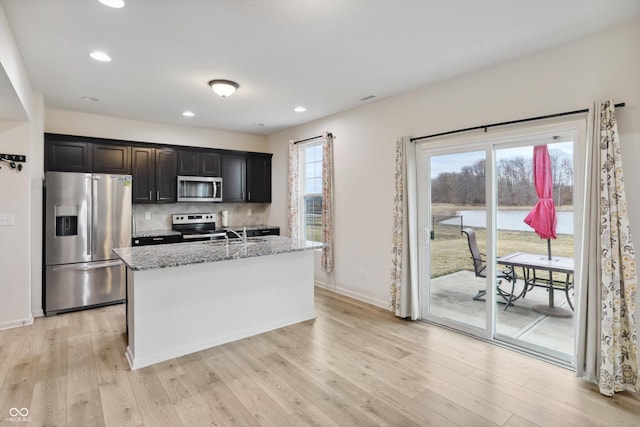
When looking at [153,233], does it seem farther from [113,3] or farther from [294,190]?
[113,3]

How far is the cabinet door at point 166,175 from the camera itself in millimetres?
5078

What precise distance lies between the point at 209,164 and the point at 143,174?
1.03 m

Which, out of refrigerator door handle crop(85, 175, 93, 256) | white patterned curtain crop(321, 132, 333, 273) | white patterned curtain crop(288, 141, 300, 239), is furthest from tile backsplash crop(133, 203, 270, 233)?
white patterned curtain crop(321, 132, 333, 273)

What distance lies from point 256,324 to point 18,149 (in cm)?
325

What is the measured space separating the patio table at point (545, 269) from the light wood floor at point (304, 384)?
528mm

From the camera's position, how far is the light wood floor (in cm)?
213

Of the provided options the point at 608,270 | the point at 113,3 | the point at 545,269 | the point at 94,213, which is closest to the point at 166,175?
the point at 94,213

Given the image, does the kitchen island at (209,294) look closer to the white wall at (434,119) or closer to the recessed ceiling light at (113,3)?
the white wall at (434,119)

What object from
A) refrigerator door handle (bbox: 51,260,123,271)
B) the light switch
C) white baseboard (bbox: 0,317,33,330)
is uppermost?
the light switch

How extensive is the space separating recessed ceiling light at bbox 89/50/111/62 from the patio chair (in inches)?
149

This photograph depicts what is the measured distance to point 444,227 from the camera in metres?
3.69

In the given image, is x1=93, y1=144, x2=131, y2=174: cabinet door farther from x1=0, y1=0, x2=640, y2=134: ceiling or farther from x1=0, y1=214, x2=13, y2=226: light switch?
x1=0, y1=214, x2=13, y2=226: light switch

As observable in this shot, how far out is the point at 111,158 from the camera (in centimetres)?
467

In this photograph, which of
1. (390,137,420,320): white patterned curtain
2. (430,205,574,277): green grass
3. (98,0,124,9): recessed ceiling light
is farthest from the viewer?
(390,137,420,320): white patterned curtain
